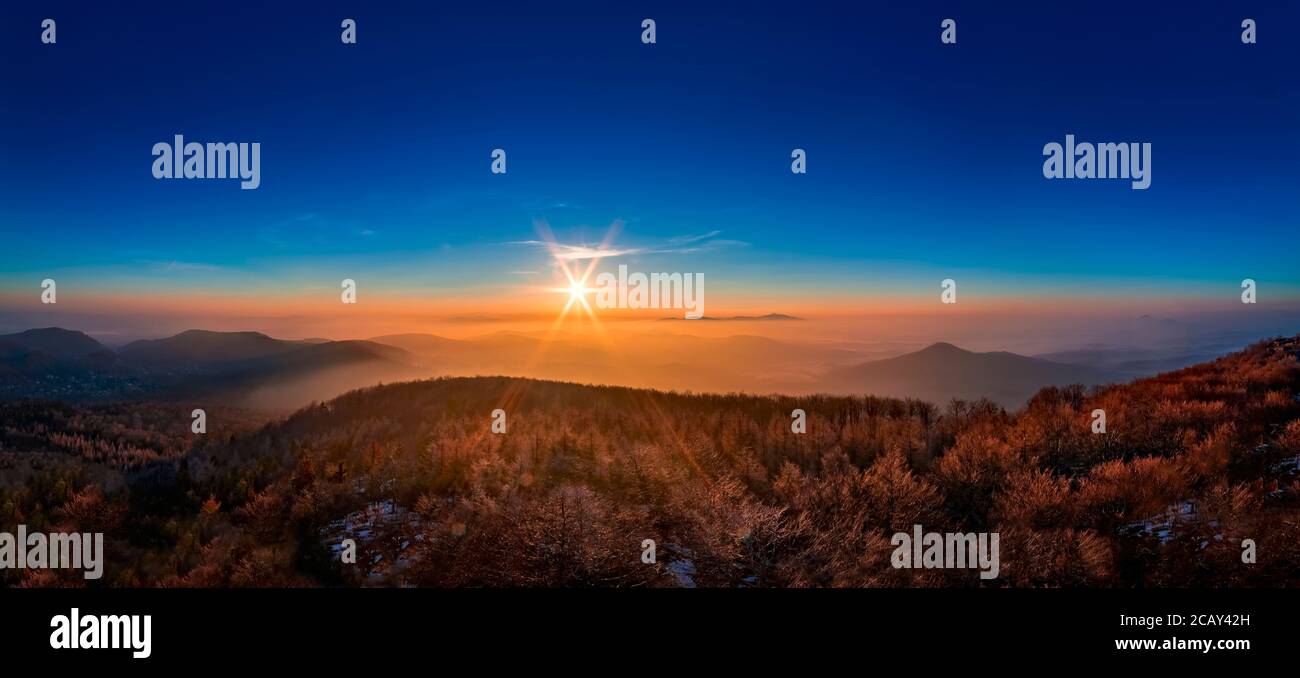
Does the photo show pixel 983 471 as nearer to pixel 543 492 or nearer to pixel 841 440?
pixel 841 440

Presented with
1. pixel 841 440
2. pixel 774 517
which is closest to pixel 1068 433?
pixel 841 440

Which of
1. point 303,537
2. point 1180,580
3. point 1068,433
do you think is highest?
point 1068,433

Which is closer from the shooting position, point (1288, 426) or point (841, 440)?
point (1288, 426)
